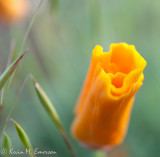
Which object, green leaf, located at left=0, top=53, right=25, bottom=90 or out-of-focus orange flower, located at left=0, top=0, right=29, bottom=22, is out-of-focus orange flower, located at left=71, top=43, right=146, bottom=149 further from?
out-of-focus orange flower, located at left=0, top=0, right=29, bottom=22

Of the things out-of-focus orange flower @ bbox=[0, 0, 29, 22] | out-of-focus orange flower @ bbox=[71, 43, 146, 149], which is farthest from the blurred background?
out-of-focus orange flower @ bbox=[71, 43, 146, 149]

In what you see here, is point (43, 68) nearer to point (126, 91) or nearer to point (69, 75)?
point (69, 75)

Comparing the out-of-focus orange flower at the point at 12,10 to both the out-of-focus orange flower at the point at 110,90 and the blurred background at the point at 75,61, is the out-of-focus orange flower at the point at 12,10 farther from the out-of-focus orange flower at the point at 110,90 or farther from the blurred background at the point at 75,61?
the out-of-focus orange flower at the point at 110,90

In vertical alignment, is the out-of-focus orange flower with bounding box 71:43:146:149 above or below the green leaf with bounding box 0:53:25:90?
below

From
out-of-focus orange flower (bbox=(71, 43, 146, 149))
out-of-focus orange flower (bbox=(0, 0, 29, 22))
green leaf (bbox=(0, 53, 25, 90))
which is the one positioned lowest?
out-of-focus orange flower (bbox=(71, 43, 146, 149))

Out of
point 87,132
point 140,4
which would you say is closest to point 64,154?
point 87,132
